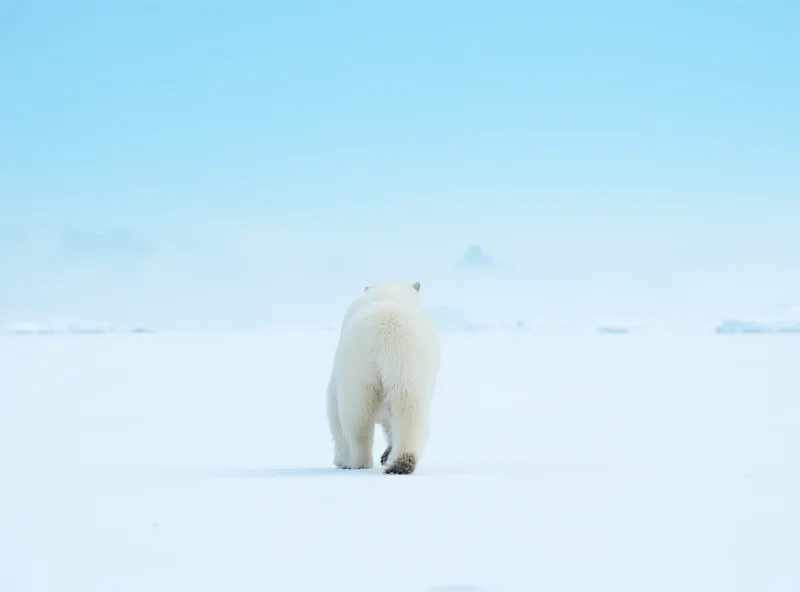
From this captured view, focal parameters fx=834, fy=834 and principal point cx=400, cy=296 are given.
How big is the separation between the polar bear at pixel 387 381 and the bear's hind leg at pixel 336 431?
0.44ft

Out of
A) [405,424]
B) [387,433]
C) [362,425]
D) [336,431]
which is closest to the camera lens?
[405,424]

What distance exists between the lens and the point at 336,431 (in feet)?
24.2

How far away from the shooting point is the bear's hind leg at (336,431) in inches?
287

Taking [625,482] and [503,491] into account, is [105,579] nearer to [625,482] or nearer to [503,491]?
[503,491]

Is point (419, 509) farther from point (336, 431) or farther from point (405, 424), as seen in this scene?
point (336, 431)

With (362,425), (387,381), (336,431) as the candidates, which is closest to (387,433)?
(362,425)

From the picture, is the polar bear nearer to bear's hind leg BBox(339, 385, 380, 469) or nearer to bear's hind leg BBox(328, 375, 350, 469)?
bear's hind leg BBox(339, 385, 380, 469)

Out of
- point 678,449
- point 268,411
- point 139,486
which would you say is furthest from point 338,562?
point 268,411

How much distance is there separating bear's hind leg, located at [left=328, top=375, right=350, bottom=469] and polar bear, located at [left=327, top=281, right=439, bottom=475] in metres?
0.14

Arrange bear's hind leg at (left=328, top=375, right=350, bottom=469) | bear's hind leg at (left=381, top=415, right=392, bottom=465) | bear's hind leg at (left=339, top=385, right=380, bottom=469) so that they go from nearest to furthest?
bear's hind leg at (left=339, top=385, right=380, bottom=469)
bear's hind leg at (left=381, top=415, right=392, bottom=465)
bear's hind leg at (left=328, top=375, right=350, bottom=469)

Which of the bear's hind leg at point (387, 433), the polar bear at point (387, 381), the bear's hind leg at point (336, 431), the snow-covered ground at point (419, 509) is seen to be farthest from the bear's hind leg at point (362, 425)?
the snow-covered ground at point (419, 509)

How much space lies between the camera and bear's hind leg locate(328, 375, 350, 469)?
729 cm

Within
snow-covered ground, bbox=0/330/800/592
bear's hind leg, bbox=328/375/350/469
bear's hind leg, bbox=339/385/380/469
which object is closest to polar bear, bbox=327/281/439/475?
bear's hind leg, bbox=339/385/380/469

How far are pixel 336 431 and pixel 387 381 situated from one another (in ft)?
3.46
